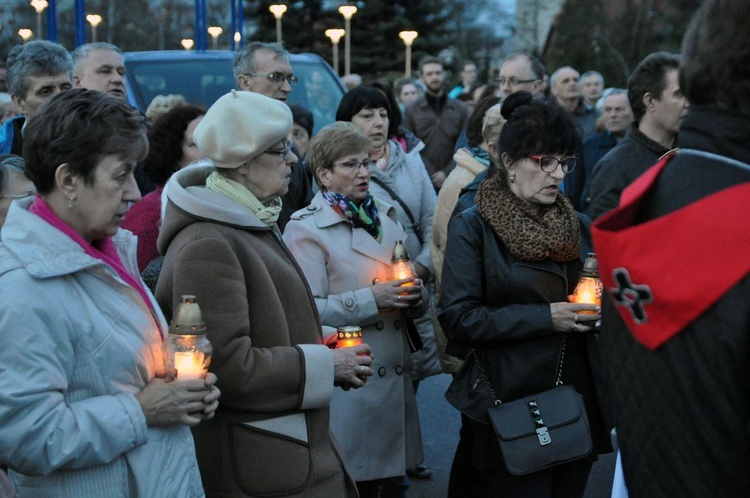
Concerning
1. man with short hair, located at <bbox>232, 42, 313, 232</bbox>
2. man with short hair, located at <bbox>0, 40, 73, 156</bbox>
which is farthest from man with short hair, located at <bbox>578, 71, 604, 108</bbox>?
man with short hair, located at <bbox>0, 40, 73, 156</bbox>

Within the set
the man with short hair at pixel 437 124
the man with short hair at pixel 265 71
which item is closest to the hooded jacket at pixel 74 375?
the man with short hair at pixel 265 71

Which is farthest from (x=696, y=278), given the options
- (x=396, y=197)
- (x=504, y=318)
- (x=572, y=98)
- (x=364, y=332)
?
(x=572, y=98)

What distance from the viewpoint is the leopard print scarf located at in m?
4.32

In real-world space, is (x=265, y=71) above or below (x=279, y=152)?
below

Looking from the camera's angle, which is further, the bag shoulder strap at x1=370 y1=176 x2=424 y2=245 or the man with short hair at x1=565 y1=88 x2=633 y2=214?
the man with short hair at x1=565 y1=88 x2=633 y2=214

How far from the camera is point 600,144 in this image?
9406mm

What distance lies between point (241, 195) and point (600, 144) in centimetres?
631

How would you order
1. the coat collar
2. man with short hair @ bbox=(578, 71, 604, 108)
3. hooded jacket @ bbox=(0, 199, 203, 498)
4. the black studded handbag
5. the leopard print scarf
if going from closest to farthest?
hooded jacket @ bbox=(0, 199, 203, 498)
the black studded handbag
the leopard print scarf
the coat collar
man with short hair @ bbox=(578, 71, 604, 108)

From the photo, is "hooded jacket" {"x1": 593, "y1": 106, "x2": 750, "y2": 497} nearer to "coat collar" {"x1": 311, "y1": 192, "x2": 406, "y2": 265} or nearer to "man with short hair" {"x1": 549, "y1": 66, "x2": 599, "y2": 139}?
"coat collar" {"x1": 311, "y1": 192, "x2": 406, "y2": 265}

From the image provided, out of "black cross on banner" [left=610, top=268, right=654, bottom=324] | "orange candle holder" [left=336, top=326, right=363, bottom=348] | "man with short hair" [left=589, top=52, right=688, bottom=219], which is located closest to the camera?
"black cross on banner" [left=610, top=268, right=654, bottom=324]

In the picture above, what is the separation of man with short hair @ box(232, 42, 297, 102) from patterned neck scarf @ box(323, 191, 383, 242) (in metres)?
1.78

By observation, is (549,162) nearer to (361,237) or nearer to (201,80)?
(361,237)

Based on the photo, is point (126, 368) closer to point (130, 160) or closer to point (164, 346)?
point (164, 346)

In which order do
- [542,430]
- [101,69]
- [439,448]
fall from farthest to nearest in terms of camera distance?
[439,448] → [101,69] → [542,430]
